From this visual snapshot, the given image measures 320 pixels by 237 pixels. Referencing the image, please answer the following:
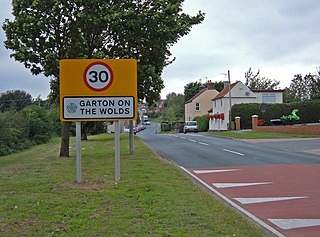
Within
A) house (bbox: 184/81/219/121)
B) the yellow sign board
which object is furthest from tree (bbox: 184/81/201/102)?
the yellow sign board

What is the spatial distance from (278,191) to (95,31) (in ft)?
37.7

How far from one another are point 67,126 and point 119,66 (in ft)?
28.5

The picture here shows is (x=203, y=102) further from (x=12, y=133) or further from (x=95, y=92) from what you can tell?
(x=95, y=92)

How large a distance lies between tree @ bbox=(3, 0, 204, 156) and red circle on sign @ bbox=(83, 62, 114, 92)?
5924 millimetres

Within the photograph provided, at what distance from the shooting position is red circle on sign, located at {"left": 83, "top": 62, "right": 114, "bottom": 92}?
1280 centimetres

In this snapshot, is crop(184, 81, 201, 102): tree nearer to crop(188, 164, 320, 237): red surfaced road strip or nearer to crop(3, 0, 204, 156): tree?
crop(3, 0, 204, 156): tree

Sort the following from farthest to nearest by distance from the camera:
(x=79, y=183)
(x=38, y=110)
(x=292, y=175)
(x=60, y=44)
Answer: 1. (x=38, y=110)
2. (x=60, y=44)
3. (x=292, y=175)
4. (x=79, y=183)

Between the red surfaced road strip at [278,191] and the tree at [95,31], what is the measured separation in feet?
20.4

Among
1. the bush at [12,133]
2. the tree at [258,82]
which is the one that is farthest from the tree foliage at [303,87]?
the bush at [12,133]

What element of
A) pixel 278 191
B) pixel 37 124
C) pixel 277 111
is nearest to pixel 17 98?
pixel 37 124

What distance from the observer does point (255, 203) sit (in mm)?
9758

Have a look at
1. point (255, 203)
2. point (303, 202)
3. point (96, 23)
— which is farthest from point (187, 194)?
point (96, 23)

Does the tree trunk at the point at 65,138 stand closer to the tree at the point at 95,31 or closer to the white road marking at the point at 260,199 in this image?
the tree at the point at 95,31

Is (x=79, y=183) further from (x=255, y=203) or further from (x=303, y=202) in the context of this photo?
(x=303, y=202)
